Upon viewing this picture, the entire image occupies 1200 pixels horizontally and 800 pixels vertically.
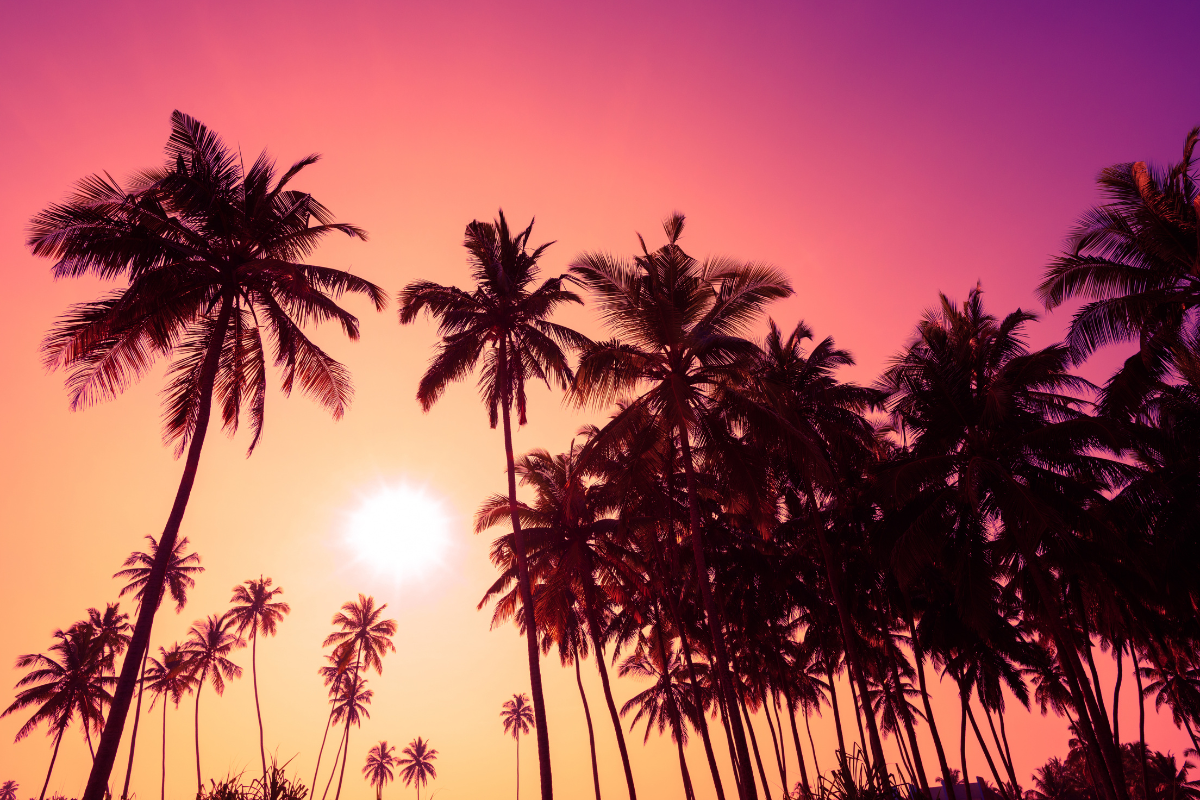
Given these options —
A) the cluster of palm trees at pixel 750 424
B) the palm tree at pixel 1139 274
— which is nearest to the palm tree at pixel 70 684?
the cluster of palm trees at pixel 750 424

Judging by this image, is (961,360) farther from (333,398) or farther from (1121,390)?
(333,398)

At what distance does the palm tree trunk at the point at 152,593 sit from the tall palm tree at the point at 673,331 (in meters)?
8.14

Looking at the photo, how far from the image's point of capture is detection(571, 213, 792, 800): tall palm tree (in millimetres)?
16250

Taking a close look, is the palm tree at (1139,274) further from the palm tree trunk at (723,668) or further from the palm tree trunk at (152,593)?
the palm tree trunk at (152,593)

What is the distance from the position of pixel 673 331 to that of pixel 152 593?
39.0 ft

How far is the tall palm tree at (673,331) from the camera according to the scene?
53.3ft

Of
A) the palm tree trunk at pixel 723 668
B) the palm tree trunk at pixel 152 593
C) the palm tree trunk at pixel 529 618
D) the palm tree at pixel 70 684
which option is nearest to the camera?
the palm tree trunk at pixel 152 593

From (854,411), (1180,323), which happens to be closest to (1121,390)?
(1180,323)

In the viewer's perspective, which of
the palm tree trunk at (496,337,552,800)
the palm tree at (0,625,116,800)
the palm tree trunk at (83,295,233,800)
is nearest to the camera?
the palm tree trunk at (83,295,233,800)

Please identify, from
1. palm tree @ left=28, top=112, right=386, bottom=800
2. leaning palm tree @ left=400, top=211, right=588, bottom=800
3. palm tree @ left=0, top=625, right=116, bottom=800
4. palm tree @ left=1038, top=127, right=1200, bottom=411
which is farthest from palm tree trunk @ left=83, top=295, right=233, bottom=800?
palm tree @ left=0, top=625, right=116, bottom=800

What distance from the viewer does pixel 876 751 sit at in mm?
16922

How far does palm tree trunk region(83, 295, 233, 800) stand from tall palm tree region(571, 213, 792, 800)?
26.7ft

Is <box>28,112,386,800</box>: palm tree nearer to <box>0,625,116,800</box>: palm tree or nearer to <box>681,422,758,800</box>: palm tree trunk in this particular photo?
<box>681,422,758,800</box>: palm tree trunk

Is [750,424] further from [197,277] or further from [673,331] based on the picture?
[197,277]
